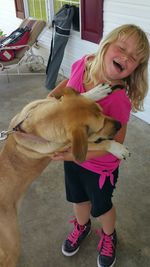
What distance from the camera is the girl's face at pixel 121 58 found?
146 cm

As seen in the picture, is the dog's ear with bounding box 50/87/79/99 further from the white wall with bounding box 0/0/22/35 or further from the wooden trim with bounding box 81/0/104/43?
the white wall with bounding box 0/0/22/35

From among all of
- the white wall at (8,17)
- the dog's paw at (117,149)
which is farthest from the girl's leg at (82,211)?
the white wall at (8,17)

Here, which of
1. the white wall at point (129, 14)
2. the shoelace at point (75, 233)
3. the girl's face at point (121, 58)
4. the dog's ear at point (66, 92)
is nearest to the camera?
the dog's ear at point (66, 92)

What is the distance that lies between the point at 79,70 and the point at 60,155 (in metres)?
0.51

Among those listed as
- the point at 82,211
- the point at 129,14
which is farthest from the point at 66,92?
the point at 129,14

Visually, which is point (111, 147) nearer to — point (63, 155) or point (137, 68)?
point (63, 155)

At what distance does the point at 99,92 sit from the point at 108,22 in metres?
2.31

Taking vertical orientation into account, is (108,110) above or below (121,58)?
below

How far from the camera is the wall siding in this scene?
2906mm

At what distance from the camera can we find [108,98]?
1.45 meters

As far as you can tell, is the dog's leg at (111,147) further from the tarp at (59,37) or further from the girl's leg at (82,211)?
the tarp at (59,37)

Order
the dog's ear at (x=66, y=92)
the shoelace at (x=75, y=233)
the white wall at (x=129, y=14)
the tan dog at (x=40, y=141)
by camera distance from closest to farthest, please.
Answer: the tan dog at (x=40, y=141), the dog's ear at (x=66, y=92), the shoelace at (x=75, y=233), the white wall at (x=129, y=14)

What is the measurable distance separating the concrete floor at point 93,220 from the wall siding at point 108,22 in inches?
38.1

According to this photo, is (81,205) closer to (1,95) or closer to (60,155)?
(60,155)
